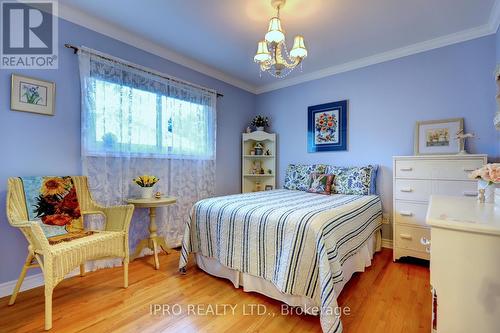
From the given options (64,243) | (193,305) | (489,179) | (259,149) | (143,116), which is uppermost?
(143,116)

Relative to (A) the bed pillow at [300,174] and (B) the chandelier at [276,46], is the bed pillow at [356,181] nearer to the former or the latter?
(A) the bed pillow at [300,174]

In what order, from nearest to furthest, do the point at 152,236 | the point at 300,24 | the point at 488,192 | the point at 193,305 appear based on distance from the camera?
the point at 488,192 < the point at 193,305 < the point at 300,24 < the point at 152,236

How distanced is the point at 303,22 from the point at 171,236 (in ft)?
9.47

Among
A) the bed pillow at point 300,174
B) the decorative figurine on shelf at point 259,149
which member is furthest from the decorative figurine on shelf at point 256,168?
the bed pillow at point 300,174

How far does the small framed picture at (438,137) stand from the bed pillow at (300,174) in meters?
1.18

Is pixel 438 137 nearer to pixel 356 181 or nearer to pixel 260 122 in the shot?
pixel 356 181

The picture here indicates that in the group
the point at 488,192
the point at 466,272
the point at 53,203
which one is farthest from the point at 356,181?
the point at 53,203

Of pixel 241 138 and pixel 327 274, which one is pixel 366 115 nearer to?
pixel 241 138

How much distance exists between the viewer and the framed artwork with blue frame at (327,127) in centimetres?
341

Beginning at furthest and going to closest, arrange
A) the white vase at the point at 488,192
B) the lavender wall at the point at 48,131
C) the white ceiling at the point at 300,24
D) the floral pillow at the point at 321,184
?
the floral pillow at the point at 321,184 < the white ceiling at the point at 300,24 < the lavender wall at the point at 48,131 < the white vase at the point at 488,192

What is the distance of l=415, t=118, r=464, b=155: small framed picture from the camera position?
2588 mm

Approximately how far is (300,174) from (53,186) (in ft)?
9.35

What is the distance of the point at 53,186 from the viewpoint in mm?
2031

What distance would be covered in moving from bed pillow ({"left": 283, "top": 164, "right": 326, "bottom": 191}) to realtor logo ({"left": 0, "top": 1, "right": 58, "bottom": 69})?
300 centimetres
